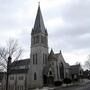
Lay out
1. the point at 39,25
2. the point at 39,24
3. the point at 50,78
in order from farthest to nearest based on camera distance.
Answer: the point at 39,24, the point at 39,25, the point at 50,78

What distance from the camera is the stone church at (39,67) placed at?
53.2 metres

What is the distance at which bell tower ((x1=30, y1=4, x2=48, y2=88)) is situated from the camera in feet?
175

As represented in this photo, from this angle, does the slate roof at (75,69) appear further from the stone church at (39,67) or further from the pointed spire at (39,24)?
the pointed spire at (39,24)

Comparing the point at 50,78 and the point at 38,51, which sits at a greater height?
the point at 38,51

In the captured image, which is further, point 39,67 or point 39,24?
point 39,24

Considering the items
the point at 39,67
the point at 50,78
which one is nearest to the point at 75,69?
the point at 50,78

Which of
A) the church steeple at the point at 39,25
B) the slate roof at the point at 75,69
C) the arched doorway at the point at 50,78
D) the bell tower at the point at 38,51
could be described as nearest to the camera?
the arched doorway at the point at 50,78

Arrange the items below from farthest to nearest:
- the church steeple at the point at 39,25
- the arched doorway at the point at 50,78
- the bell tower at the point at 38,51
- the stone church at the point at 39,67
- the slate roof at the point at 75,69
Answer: the slate roof at the point at 75,69 → the church steeple at the point at 39,25 → the bell tower at the point at 38,51 → the stone church at the point at 39,67 → the arched doorway at the point at 50,78

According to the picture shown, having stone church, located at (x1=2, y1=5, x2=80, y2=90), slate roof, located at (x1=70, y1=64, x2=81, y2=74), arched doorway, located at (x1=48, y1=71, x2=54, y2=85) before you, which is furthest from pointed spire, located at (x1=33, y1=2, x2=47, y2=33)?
slate roof, located at (x1=70, y1=64, x2=81, y2=74)

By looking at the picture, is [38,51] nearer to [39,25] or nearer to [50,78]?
[39,25]

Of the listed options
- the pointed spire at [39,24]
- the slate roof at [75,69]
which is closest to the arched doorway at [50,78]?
the slate roof at [75,69]

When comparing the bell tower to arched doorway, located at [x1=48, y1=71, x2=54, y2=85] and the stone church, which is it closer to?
the stone church

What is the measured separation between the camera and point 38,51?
182ft

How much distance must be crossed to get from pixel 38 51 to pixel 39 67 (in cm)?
564
